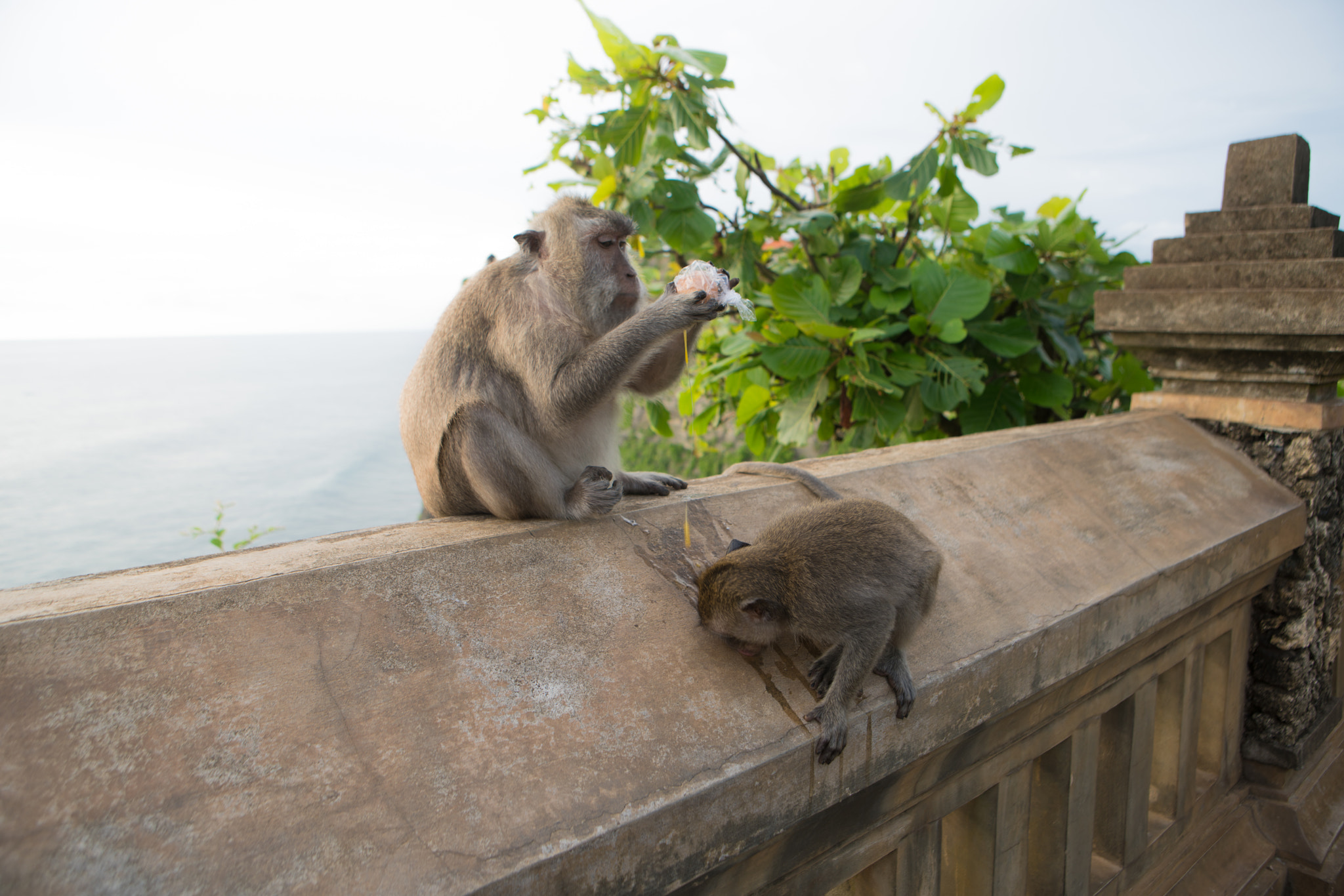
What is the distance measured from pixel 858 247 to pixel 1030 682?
3417 millimetres

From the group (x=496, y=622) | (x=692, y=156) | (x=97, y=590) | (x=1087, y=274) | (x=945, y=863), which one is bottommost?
(x=945, y=863)

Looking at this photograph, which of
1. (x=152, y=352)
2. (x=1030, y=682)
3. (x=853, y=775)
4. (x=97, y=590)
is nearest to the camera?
(x=97, y=590)

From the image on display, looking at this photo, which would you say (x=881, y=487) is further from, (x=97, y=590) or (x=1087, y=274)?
(x=1087, y=274)

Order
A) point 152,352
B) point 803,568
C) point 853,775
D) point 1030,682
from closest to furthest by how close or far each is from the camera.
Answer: point 853,775
point 803,568
point 1030,682
point 152,352

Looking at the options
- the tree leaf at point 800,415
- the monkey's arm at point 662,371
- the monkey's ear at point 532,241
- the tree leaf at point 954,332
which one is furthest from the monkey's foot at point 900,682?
the tree leaf at point 954,332

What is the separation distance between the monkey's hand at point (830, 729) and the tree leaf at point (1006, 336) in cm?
354

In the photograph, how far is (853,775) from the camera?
1.64 m

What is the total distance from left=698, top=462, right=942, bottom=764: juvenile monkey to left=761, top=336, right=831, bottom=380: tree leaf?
255 cm

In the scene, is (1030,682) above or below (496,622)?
below

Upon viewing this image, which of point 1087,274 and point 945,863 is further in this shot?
point 1087,274

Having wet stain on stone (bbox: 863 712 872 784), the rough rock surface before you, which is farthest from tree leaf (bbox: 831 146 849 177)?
wet stain on stone (bbox: 863 712 872 784)

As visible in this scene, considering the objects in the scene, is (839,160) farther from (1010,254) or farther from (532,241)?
(532,241)

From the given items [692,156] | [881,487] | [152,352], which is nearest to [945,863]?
[881,487]

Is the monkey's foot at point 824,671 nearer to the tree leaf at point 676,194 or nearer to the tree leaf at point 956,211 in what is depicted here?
the tree leaf at point 676,194
